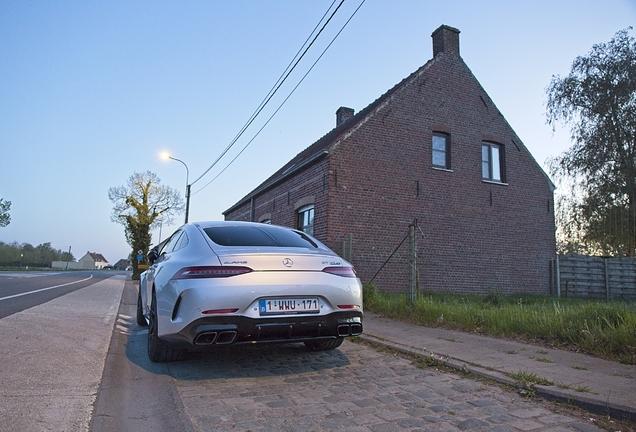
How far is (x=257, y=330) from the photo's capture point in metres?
3.61

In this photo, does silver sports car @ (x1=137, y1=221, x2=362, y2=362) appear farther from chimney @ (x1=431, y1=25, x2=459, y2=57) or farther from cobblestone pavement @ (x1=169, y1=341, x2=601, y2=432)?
chimney @ (x1=431, y1=25, x2=459, y2=57)

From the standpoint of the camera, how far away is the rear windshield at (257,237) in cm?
421

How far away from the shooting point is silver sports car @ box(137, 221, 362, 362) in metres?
3.56

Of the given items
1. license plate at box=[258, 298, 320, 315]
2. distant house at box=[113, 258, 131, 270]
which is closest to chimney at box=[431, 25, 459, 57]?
license plate at box=[258, 298, 320, 315]

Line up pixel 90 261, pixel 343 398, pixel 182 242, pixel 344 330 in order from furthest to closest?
pixel 90 261
pixel 182 242
pixel 344 330
pixel 343 398

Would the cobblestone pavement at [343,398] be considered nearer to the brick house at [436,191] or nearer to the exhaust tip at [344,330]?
the exhaust tip at [344,330]

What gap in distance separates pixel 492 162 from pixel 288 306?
12793 mm

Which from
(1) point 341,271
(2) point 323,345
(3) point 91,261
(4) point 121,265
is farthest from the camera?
(3) point 91,261

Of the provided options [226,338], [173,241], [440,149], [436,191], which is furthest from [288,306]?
[440,149]

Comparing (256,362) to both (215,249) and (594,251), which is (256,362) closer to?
(215,249)

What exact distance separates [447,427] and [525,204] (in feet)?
44.9

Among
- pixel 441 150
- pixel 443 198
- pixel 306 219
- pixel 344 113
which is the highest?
pixel 344 113

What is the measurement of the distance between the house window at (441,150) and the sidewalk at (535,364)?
825 centimetres

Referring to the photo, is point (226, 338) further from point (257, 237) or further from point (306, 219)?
point (306, 219)
